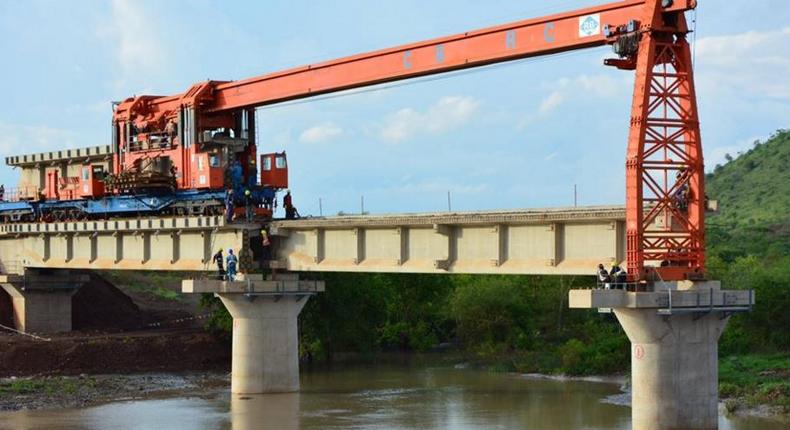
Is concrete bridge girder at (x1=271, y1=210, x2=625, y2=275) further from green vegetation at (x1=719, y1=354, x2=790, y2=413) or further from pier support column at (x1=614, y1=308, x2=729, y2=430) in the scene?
green vegetation at (x1=719, y1=354, x2=790, y2=413)

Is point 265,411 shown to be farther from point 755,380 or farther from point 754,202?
point 754,202

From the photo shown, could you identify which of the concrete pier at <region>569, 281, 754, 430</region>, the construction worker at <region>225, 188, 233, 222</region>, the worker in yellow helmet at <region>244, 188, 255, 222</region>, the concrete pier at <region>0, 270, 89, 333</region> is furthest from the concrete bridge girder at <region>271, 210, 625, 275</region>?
the concrete pier at <region>0, 270, 89, 333</region>

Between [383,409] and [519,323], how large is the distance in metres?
20.2

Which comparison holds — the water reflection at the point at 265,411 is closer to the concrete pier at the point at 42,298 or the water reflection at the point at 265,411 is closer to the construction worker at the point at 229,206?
the construction worker at the point at 229,206

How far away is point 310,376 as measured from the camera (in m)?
55.1

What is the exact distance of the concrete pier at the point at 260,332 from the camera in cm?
4581

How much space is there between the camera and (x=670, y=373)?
31797mm

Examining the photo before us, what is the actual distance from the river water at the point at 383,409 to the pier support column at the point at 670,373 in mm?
5912

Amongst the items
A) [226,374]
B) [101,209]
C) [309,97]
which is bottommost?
[226,374]

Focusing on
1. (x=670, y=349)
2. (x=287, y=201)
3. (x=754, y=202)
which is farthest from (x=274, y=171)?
(x=754, y=202)

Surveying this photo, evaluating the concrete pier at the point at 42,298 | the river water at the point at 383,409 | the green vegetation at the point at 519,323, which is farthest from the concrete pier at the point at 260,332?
the concrete pier at the point at 42,298

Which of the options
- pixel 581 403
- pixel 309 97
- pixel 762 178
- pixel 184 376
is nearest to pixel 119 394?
pixel 184 376

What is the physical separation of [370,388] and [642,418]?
19.5m

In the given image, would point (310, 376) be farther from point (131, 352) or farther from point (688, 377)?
point (688, 377)
